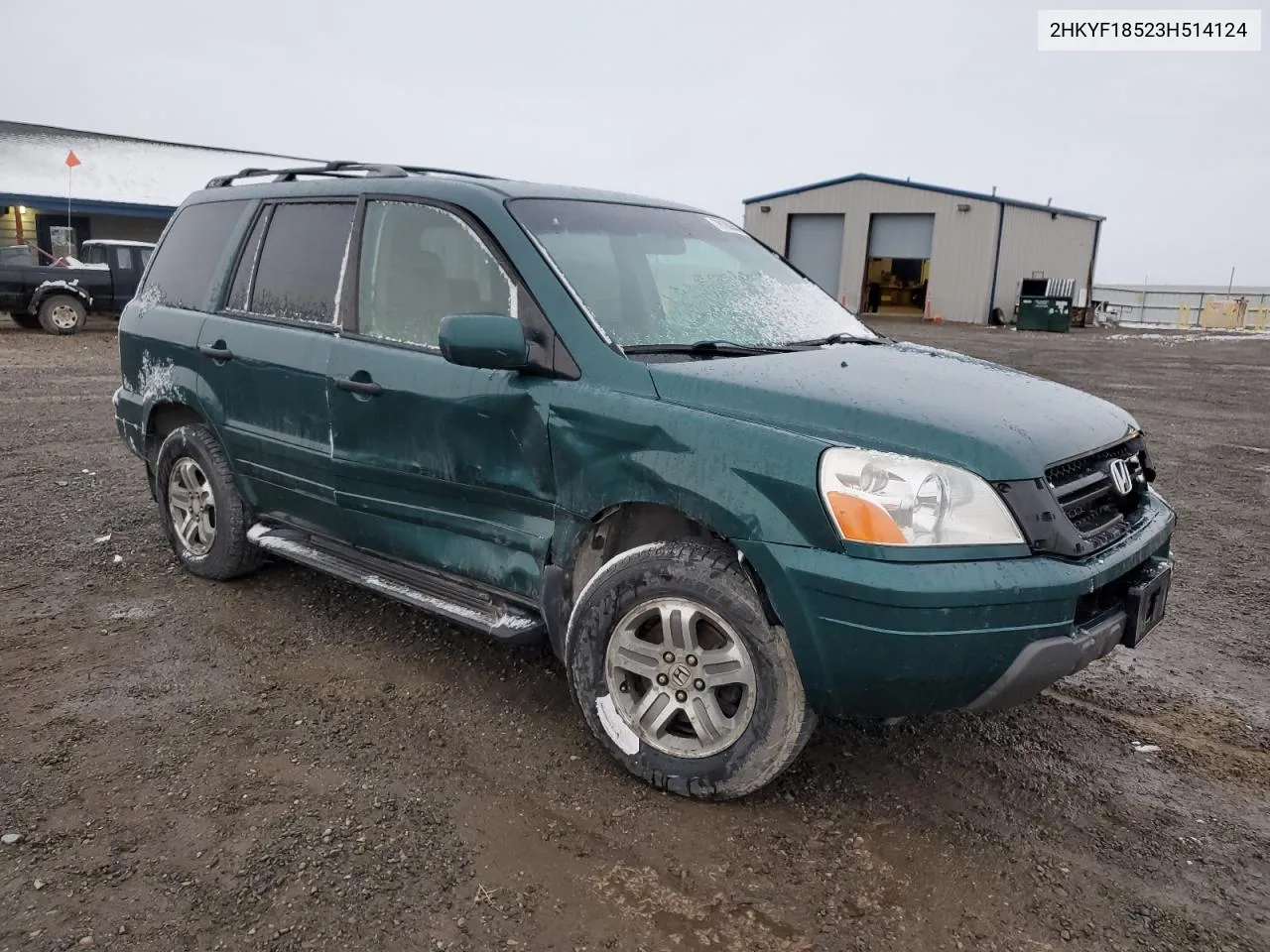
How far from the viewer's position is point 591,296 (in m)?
3.23

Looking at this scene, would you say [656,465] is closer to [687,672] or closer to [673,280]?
[687,672]

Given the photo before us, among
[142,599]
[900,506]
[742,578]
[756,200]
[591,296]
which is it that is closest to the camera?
[900,506]

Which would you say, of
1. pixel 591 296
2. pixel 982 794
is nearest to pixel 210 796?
pixel 591 296

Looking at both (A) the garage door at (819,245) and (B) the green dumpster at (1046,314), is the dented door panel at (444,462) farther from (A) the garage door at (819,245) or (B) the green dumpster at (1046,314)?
(A) the garage door at (819,245)

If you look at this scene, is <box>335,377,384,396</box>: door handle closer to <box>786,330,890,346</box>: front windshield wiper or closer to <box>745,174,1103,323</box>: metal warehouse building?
<box>786,330,890,346</box>: front windshield wiper

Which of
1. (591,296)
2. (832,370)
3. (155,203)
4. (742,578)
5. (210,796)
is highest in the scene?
(155,203)

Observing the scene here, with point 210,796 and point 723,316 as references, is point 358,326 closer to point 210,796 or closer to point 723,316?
point 723,316

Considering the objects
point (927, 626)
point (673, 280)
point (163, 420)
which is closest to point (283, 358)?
point (163, 420)

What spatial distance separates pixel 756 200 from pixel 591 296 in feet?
110

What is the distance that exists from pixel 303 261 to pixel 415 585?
5.06 feet

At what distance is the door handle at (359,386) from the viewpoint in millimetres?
3561

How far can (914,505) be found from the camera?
2498mm

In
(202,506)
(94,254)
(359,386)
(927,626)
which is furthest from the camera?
(94,254)

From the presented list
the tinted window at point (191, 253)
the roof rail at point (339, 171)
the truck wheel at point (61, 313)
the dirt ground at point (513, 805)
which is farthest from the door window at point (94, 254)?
the dirt ground at point (513, 805)
